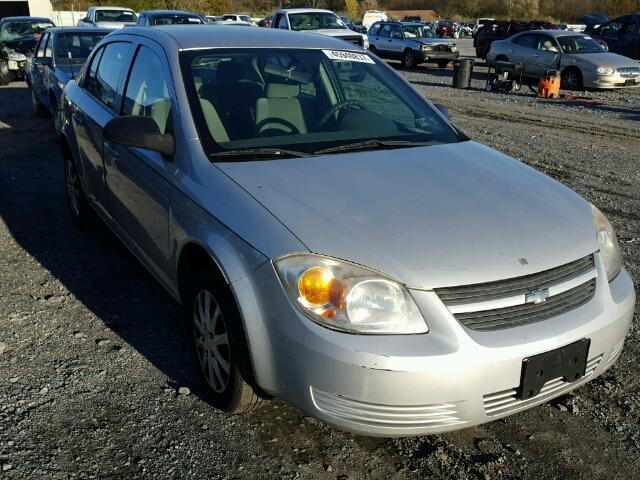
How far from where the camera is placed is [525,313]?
2.41 metres

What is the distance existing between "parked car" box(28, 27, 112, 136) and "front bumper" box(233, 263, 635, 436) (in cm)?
763

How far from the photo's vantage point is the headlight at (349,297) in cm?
230

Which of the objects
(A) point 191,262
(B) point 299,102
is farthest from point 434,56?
(A) point 191,262

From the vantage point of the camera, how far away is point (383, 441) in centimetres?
281

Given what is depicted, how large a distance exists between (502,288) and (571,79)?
15360mm

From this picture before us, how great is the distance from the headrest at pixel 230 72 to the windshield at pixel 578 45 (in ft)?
48.1

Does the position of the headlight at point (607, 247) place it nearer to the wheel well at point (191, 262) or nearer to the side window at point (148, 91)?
the wheel well at point (191, 262)

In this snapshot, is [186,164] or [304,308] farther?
[186,164]

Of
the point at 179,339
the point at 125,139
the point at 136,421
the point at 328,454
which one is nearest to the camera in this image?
the point at 328,454

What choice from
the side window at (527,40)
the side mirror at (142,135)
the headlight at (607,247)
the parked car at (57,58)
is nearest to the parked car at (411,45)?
the side window at (527,40)

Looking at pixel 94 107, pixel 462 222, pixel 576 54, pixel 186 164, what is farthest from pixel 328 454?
pixel 576 54

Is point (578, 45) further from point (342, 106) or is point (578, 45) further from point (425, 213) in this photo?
point (425, 213)

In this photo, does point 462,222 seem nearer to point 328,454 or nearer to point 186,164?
point 328,454

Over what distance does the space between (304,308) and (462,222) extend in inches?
31.1
